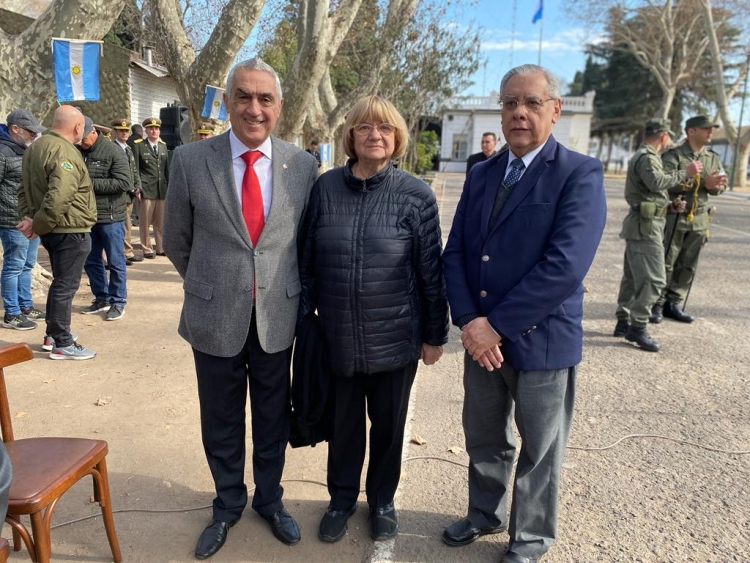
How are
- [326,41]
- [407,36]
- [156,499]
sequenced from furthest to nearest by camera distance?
[407,36] → [326,41] → [156,499]

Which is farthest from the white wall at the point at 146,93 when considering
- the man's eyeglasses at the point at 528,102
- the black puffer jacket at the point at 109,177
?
the man's eyeglasses at the point at 528,102

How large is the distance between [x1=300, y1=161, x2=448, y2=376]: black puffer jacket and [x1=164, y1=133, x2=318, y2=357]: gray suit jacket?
13cm

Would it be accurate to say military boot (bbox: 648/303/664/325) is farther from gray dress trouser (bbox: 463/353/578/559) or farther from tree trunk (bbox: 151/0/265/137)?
tree trunk (bbox: 151/0/265/137)

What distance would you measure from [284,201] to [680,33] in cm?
4005

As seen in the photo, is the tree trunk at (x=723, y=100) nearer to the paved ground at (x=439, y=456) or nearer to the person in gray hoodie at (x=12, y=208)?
the paved ground at (x=439, y=456)

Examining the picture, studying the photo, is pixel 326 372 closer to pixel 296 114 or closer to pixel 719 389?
pixel 719 389

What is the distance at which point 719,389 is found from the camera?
14.5ft

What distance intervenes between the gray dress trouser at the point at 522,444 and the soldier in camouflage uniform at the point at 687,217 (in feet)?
12.7

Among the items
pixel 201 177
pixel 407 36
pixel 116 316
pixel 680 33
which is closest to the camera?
pixel 201 177

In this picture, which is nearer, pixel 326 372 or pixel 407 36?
pixel 326 372

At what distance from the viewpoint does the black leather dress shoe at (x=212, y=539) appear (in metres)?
2.53

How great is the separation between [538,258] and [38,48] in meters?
6.25

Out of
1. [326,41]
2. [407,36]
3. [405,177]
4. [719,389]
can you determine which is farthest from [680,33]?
[405,177]

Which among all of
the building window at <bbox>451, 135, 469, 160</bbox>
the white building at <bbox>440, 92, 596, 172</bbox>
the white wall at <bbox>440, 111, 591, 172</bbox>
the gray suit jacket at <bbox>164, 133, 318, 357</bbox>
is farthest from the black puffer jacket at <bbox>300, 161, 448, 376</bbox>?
the building window at <bbox>451, 135, 469, 160</bbox>
